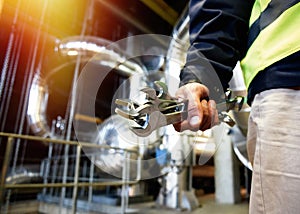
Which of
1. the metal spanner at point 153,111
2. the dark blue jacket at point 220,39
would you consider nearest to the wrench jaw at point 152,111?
the metal spanner at point 153,111

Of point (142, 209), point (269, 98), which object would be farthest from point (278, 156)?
point (142, 209)

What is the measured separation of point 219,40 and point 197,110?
231mm

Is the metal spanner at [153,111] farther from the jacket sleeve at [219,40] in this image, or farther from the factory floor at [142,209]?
the factory floor at [142,209]

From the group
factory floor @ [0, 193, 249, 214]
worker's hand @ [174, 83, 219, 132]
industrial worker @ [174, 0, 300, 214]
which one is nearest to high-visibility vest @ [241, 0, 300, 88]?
industrial worker @ [174, 0, 300, 214]

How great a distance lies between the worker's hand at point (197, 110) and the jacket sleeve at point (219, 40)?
0.26 ft

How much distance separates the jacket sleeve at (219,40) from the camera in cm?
50

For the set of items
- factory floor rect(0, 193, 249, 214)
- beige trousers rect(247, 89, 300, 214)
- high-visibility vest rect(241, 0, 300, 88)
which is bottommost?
factory floor rect(0, 193, 249, 214)

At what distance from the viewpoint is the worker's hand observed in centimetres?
36

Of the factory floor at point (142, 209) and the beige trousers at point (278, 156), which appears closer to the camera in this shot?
the beige trousers at point (278, 156)

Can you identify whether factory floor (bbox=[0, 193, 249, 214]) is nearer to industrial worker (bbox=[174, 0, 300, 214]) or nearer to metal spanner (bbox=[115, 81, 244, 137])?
industrial worker (bbox=[174, 0, 300, 214])

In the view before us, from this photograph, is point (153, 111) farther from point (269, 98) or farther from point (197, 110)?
point (269, 98)

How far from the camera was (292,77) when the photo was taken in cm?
38

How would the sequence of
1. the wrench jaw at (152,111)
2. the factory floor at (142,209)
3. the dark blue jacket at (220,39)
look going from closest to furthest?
the wrench jaw at (152,111) → the dark blue jacket at (220,39) → the factory floor at (142,209)

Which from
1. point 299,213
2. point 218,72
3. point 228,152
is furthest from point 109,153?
point 299,213
